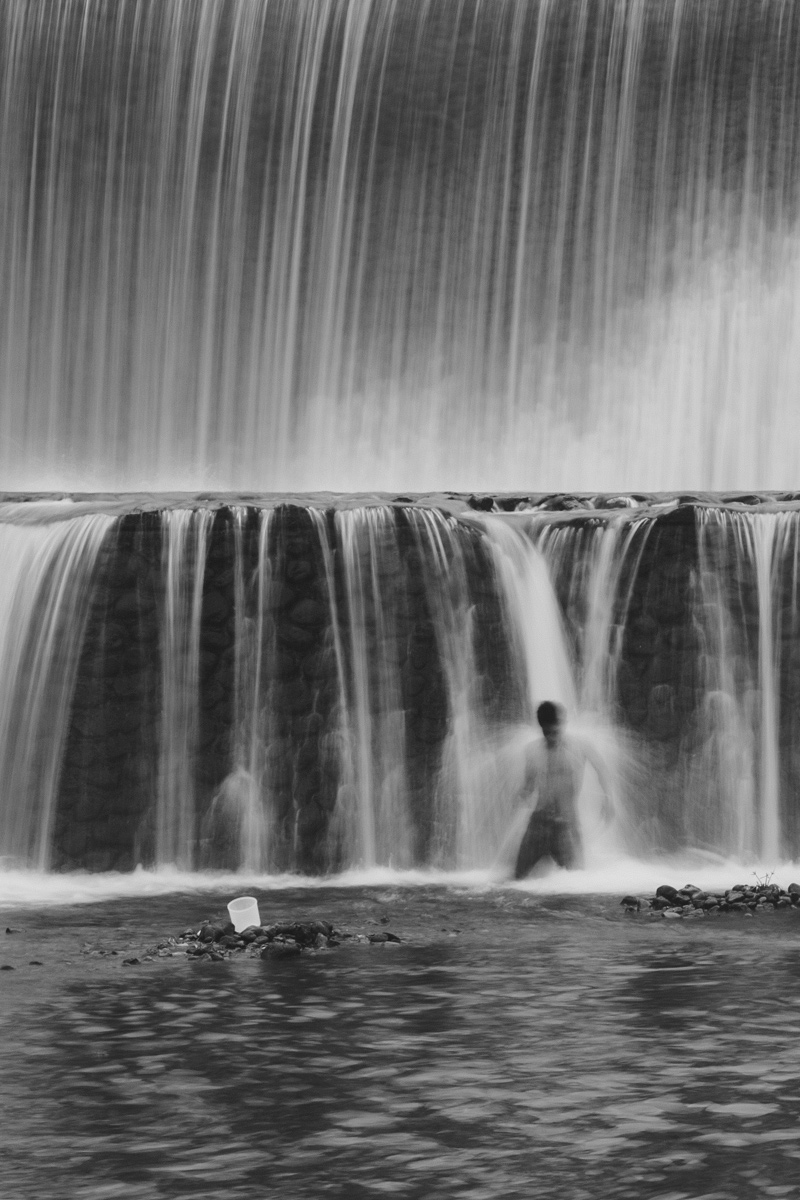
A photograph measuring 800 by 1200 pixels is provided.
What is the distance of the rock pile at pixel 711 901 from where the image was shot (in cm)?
1611

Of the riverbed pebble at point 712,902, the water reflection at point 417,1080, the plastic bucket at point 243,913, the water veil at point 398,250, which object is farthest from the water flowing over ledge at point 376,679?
the water reflection at point 417,1080

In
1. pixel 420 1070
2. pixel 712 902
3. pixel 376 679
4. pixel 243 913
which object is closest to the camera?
pixel 420 1070

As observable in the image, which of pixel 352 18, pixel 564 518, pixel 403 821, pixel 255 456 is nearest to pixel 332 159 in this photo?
pixel 352 18

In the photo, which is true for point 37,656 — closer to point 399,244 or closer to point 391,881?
point 391,881

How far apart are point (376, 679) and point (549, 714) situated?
173 cm

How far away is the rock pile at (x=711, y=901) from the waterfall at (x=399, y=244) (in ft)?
36.0

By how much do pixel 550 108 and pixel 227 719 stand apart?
12539 mm

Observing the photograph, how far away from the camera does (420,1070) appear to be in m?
10.4

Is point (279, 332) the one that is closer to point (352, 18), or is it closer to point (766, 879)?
point (352, 18)

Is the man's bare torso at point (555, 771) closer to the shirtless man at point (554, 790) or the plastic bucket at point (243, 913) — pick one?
the shirtless man at point (554, 790)

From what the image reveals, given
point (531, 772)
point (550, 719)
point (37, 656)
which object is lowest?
point (531, 772)

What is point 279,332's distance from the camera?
95.8 feet

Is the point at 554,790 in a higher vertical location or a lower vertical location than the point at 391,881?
higher

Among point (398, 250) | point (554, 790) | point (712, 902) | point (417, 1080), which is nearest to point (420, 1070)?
point (417, 1080)
